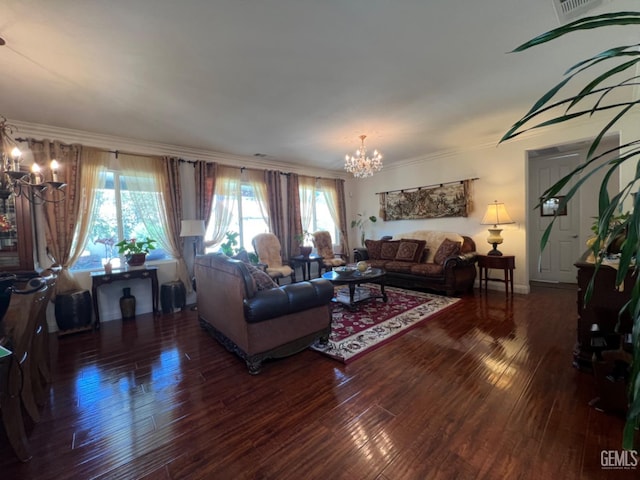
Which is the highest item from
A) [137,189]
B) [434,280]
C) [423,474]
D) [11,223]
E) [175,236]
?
[137,189]

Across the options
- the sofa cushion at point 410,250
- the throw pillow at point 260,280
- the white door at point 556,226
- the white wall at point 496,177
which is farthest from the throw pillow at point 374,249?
the throw pillow at point 260,280

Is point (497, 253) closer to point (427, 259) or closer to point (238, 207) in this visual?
point (427, 259)

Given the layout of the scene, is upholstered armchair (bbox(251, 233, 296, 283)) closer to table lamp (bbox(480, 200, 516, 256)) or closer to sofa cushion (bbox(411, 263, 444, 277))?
sofa cushion (bbox(411, 263, 444, 277))

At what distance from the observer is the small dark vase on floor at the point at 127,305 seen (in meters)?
4.08

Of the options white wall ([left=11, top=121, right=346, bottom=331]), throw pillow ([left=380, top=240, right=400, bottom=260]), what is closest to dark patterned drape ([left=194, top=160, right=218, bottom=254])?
white wall ([left=11, top=121, right=346, bottom=331])

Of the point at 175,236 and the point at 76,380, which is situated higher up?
the point at 175,236

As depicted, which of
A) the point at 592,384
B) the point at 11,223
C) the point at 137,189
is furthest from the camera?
the point at 137,189

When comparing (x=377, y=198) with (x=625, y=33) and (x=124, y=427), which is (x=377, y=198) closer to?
(x=625, y=33)

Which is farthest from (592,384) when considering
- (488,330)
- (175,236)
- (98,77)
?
(175,236)

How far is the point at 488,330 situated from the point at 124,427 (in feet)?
11.2

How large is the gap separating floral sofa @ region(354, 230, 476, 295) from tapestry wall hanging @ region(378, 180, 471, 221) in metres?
0.42

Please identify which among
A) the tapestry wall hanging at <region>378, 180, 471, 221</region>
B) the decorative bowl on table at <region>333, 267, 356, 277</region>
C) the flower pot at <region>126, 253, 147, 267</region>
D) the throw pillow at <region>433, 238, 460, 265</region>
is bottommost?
the decorative bowl on table at <region>333, 267, 356, 277</region>

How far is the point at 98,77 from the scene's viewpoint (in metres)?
2.60

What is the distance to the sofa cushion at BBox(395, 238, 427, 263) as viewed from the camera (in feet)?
17.5
